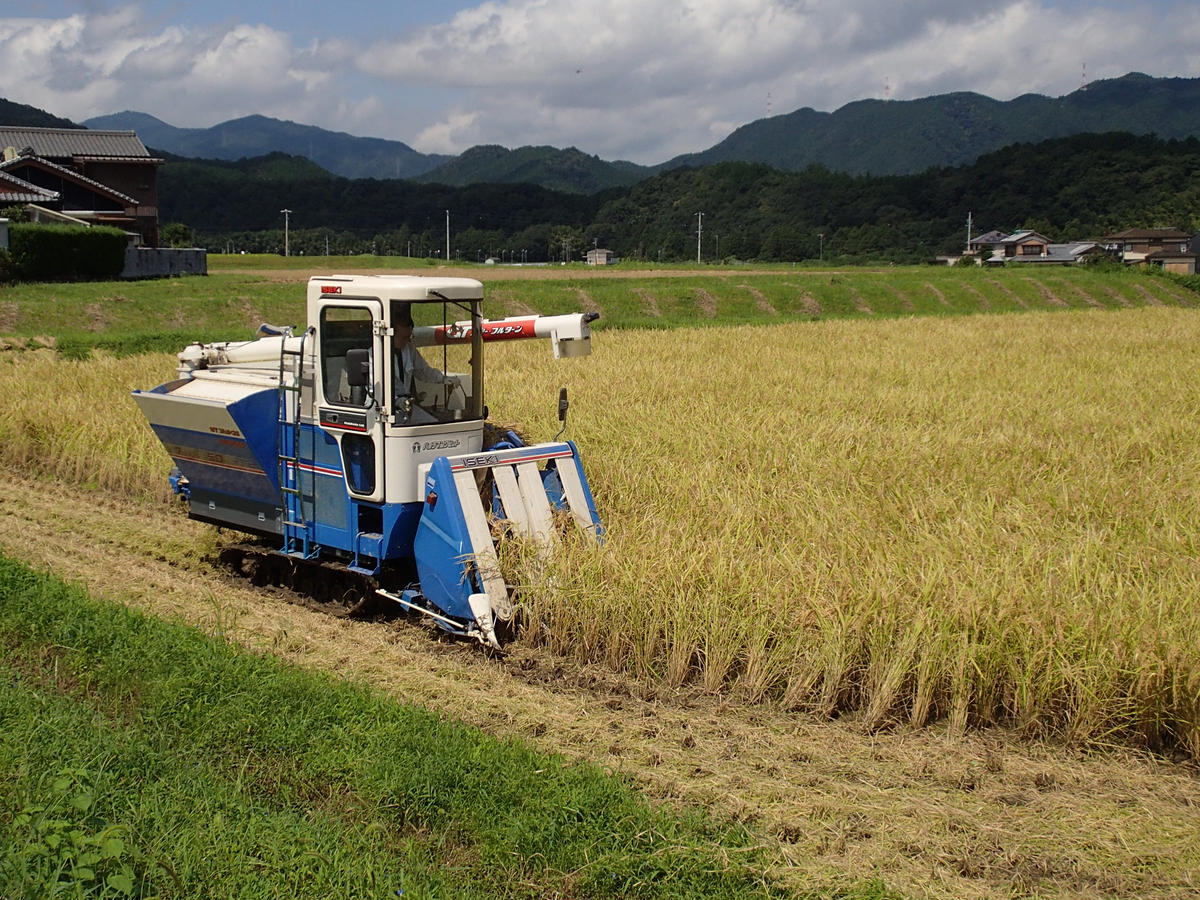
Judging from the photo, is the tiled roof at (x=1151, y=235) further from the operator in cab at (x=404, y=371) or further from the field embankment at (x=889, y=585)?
the operator in cab at (x=404, y=371)

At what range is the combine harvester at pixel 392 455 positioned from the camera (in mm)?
7379

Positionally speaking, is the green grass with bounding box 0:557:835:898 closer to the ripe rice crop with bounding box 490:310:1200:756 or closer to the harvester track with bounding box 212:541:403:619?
the ripe rice crop with bounding box 490:310:1200:756

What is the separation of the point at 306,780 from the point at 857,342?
65.3 ft

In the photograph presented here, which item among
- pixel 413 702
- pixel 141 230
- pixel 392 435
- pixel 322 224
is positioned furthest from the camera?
pixel 322 224

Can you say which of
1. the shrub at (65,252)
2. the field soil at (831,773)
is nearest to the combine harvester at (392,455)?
the field soil at (831,773)

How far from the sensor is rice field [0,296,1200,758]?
236 inches

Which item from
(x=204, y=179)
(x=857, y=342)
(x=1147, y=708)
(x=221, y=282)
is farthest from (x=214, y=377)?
(x=204, y=179)

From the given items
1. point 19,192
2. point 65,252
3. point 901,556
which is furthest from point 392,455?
point 19,192

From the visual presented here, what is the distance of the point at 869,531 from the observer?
26.1ft

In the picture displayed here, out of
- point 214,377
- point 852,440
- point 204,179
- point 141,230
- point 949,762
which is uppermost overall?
point 204,179

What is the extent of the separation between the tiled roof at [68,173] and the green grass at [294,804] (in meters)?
48.7

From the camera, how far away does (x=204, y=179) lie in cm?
10762

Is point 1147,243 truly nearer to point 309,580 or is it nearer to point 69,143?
point 69,143

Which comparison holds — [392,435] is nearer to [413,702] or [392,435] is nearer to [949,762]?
[413,702]
